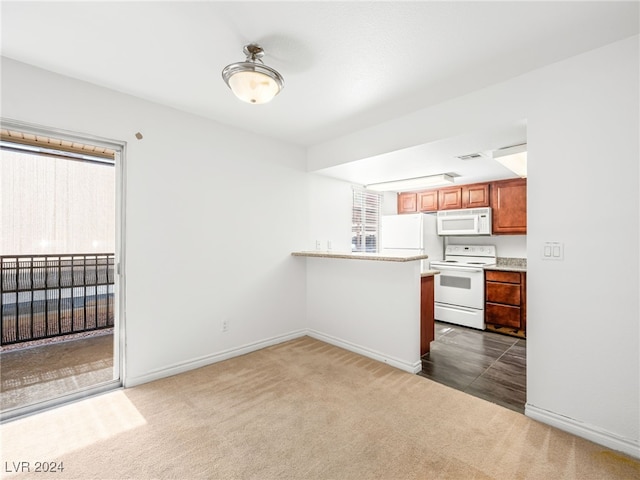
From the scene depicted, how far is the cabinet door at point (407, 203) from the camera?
545 centimetres

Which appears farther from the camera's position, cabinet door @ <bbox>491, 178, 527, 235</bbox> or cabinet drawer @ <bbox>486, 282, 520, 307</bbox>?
cabinet door @ <bbox>491, 178, 527, 235</bbox>

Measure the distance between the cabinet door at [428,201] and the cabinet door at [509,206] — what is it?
0.90 m

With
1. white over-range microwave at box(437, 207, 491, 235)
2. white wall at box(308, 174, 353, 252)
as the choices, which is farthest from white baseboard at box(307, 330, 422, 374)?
white over-range microwave at box(437, 207, 491, 235)

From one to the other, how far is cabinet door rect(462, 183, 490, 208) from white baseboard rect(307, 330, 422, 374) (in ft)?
9.70

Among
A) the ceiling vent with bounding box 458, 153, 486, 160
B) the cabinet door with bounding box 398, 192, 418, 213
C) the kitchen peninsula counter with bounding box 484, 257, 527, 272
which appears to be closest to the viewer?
the ceiling vent with bounding box 458, 153, 486, 160

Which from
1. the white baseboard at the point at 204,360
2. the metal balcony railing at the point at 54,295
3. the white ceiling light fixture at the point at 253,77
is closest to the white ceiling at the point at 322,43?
the white ceiling light fixture at the point at 253,77

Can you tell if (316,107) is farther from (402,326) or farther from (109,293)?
(109,293)

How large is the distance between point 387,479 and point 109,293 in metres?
4.36

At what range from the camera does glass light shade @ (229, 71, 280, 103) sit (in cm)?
184

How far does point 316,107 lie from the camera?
2.72 m

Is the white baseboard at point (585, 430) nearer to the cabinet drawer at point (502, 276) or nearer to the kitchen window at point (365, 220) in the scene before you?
the cabinet drawer at point (502, 276)

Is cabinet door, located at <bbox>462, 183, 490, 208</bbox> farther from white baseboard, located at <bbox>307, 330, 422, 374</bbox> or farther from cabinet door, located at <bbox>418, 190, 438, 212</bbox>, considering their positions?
white baseboard, located at <bbox>307, 330, 422, 374</bbox>

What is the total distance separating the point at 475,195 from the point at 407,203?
3.88 ft

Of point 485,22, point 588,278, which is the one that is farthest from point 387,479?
point 485,22
